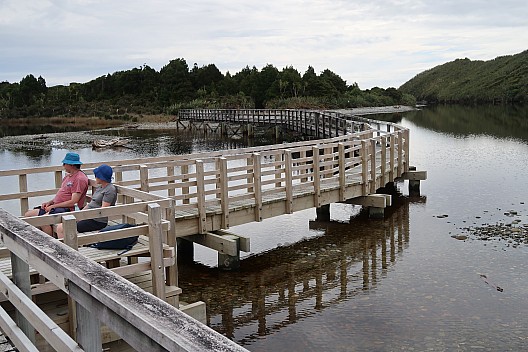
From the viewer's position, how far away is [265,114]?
155 ft

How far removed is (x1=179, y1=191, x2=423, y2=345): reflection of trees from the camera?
31.8 ft

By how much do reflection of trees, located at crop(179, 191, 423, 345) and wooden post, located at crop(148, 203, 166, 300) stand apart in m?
2.66

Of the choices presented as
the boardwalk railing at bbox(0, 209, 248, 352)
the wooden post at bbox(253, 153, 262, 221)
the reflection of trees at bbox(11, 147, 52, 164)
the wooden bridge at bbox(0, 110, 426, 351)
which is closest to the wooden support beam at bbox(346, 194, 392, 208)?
the wooden bridge at bbox(0, 110, 426, 351)

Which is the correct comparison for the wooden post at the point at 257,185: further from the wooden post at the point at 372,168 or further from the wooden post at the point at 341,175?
the wooden post at the point at 372,168

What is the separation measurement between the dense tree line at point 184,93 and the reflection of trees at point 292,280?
64497mm

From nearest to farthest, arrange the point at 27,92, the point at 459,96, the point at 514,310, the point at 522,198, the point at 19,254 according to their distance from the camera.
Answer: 1. the point at 19,254
2. the point at 514,310
3. the point at 522,198
4. the point at 27,92
5. the point at 459,96

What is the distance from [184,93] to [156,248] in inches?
3939

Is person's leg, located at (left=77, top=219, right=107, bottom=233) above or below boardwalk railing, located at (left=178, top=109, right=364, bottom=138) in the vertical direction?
below

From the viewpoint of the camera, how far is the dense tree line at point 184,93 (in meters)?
90.9

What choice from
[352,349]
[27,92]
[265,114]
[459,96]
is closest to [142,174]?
[352,349]

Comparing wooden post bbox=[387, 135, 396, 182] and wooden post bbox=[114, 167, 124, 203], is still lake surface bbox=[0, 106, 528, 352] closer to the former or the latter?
wooden post bbox=[387, 135, 396, 182]

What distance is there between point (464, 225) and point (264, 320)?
762 cm

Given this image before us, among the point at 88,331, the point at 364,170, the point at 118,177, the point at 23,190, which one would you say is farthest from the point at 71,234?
the point at 364,170

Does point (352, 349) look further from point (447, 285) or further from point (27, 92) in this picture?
point (27, 92)
